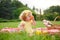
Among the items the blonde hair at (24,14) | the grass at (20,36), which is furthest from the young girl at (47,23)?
the blonde hair at (24,14)

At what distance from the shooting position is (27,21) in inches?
73.5

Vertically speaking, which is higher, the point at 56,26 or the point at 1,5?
the point at 1,5

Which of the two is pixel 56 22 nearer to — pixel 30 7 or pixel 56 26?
pixel 56 26

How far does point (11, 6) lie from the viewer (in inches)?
76.2

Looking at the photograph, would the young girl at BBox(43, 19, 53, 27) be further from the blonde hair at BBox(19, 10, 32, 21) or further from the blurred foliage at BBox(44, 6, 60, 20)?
the blonde hair at BBox(19, 10, 32, 21)

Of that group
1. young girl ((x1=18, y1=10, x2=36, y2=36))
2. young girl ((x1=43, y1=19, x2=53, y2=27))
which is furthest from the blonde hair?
young girl ((x1=43, y1=19, x2=53, y2=27))

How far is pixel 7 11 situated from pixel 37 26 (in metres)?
0.26

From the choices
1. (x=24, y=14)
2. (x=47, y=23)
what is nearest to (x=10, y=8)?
(x=24, y=14)

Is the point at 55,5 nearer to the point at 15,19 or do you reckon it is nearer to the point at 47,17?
the point at 47,17

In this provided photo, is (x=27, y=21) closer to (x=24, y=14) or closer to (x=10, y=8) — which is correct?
(x=24, y=14)

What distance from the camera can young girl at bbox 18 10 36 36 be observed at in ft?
6.08

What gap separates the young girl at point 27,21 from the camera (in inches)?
73.0

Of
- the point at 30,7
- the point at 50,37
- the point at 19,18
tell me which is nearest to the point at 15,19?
the point at 19,18

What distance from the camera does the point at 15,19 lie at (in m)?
1.89
